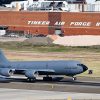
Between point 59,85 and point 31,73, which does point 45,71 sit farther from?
point 59,85

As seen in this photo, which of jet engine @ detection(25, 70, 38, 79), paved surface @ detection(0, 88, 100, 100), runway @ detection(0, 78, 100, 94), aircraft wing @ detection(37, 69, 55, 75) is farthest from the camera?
aircraft wing @ detection(37, 69, 55, 75)

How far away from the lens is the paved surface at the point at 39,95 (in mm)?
44653

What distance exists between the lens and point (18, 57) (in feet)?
301

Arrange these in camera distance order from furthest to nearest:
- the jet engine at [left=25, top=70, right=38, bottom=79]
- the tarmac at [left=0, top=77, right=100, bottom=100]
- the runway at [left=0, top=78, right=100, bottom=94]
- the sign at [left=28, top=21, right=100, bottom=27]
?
the sign at [left=28, top=21, right=100, bottom=27]
the jet engine at [left=25, top=70, right=38, bottom=79]
the runway at [left=0, top=78, right=100, bottom=94]
the tarmac at [left=0, top=77, right=100, bottom=100]

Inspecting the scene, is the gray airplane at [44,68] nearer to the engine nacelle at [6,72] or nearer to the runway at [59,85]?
the engine nacelle at [6,72]

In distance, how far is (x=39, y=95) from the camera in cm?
4734

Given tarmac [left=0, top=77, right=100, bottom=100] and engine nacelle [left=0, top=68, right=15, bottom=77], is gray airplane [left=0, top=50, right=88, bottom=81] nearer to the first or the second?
engine nacelle [left=0, top=68, right=15, bottom=77]

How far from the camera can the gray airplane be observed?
60.4 metres

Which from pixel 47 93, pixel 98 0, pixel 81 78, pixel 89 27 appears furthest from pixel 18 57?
pixel 98 0

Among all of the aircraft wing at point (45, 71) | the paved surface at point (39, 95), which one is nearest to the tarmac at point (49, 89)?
the paved surface at point (39, 95)

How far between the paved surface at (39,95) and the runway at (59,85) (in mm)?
2486

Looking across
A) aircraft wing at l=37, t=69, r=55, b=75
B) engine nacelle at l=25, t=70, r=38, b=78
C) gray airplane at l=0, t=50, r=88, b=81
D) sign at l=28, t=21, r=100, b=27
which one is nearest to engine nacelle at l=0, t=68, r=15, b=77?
gray airplane at l=0, t=50, r=88, b=81

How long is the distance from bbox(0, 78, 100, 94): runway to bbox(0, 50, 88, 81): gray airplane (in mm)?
857

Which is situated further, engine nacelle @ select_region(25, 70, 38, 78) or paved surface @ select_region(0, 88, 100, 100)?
engine nacelle @ select_region(25, 70, 38, 78)
